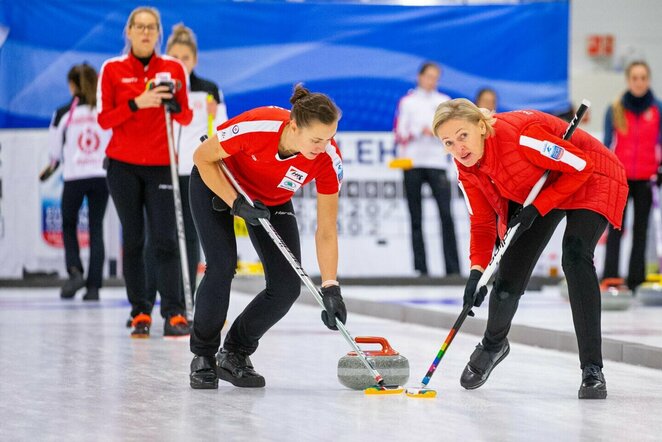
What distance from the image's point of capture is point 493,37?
1123cm

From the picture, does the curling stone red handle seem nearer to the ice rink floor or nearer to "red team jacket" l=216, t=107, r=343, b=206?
the ice rink floor

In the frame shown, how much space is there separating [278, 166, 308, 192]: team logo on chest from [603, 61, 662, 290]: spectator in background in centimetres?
459

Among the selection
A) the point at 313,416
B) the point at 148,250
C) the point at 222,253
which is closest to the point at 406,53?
→ the point at 148,250

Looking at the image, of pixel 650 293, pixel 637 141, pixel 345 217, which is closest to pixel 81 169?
pixel 345 217

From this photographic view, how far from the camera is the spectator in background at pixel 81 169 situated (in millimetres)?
8875

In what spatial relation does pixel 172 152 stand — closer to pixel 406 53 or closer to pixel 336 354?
pixel 336 354

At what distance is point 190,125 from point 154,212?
0.90 meters

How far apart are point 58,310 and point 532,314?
3085mm

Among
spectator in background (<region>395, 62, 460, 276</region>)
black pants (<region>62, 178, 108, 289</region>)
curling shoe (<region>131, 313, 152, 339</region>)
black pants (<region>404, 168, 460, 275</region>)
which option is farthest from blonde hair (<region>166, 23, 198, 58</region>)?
black pants (<region>404, 168, 460, 275</region>)

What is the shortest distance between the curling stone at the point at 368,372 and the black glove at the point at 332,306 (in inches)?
5.5

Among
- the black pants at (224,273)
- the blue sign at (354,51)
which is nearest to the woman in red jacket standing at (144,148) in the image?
the black pants at (224,273)

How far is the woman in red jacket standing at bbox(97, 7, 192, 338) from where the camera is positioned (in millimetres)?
6023

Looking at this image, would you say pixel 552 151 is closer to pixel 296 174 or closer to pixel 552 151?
pixel 552 151

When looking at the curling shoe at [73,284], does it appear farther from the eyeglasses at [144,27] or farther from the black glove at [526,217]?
the black glove at [526,217]
